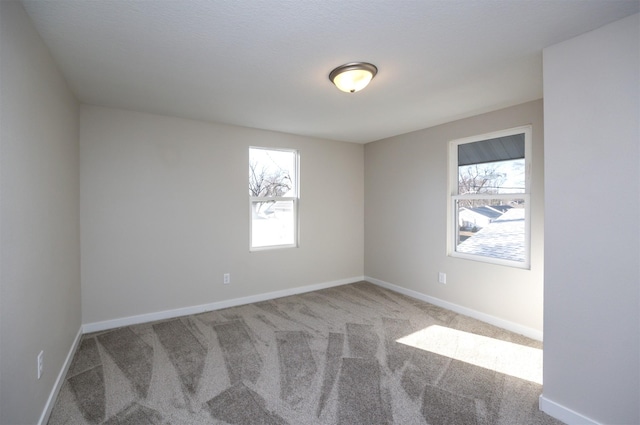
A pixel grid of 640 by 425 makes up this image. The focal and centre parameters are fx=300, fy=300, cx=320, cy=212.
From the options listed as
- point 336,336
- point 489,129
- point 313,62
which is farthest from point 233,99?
point 489,129

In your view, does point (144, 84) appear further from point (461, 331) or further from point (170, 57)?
point (461, 331)

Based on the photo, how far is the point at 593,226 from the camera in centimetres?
177

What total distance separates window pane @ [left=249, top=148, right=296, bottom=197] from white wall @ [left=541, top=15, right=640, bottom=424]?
10.4 ft

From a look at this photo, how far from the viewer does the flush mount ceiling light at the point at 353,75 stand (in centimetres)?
219

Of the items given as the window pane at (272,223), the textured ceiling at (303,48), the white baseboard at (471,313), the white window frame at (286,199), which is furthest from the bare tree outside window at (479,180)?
the window pane at (272,223)

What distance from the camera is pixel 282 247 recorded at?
435cm

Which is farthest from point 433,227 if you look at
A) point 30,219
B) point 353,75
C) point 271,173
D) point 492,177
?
point 30,219

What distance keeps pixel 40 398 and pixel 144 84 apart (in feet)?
7.68

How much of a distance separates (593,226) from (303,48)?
2.09 meters

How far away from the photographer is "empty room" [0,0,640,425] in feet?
5.41

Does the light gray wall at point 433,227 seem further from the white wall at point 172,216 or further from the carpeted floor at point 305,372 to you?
the white wall at point 172,216

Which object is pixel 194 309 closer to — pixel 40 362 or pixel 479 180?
pixel 40 362

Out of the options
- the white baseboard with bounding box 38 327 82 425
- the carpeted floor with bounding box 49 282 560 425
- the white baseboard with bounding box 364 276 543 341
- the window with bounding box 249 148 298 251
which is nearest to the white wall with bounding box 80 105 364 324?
the window with bounding box 249 148 298 251

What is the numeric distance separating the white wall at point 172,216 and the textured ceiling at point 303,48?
1.43 feet
